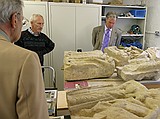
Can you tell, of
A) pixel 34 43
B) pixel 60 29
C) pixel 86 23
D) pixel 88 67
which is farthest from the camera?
pixel 86 23

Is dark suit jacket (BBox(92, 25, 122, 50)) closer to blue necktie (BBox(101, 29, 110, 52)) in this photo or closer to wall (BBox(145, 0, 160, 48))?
blue necktie (BBox(101, 29, 110, 52))

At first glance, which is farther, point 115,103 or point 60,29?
point 60,29

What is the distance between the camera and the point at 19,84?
727 millimetres

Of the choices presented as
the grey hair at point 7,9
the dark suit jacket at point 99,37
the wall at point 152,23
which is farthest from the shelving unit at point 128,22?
the grey hair at point 7,9

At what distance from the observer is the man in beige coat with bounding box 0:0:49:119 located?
0.73 metres

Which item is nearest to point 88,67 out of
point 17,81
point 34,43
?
point 34,43

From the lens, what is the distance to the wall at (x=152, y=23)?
402 centimetres

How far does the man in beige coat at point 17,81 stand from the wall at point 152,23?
12.6 ft

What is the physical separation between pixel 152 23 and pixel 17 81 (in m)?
4.08

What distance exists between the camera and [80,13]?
11.3 ft

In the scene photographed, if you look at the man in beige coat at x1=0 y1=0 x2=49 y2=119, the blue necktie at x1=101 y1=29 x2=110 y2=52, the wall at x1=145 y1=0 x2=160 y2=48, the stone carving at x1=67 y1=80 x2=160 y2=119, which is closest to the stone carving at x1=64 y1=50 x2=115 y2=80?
the stone carving at x1=67 y1=80 x2=160 y2=119

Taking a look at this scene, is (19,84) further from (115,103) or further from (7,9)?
(115,103)

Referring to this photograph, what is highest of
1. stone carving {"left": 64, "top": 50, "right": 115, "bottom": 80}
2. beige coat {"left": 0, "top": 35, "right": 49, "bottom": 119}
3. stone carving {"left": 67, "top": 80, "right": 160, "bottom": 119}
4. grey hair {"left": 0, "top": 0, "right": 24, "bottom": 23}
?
grey hair {"left": 0, "top": 0, "right": 24, "bottom": 23}

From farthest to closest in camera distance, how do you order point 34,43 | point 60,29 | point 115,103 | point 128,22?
point 128,22 → point 60,29 → point 34,43 → point 115,103
